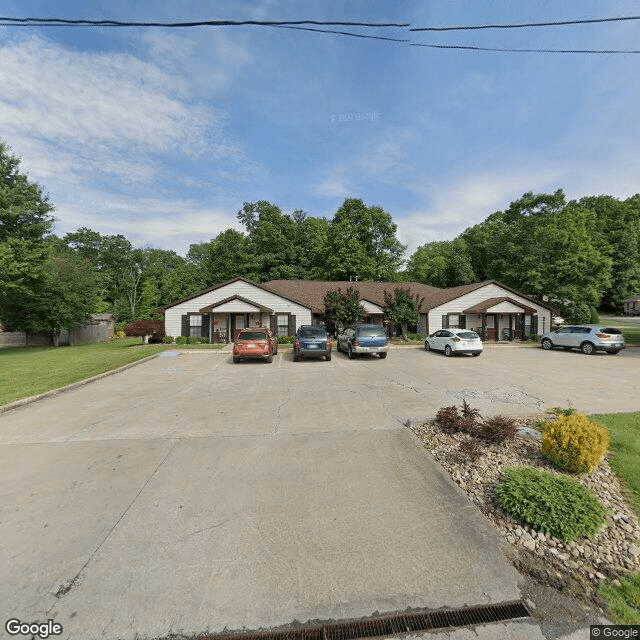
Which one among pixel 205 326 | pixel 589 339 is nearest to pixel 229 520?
pixel 589 339

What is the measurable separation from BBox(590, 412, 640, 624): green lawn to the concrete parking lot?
686mm

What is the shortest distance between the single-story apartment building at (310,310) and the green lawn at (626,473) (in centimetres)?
2165

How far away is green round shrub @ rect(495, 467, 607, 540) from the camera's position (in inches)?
128

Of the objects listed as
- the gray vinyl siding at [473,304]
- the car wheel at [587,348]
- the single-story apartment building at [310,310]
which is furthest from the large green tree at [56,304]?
the car wheel at [587,348]

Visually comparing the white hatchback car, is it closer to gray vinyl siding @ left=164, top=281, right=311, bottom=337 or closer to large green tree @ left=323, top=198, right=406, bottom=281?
gray vinyl siding @ left=164, top=281, right=311, bottom=337

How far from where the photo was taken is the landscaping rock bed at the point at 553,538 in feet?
9.35

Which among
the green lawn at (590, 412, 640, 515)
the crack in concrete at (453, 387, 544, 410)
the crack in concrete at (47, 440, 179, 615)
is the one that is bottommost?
the crack in concrete at (47, 440, 179, 615)

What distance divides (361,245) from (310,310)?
684 inches

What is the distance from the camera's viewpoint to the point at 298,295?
30.6 metres

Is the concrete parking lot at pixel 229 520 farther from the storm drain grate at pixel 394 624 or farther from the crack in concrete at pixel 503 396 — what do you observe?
the crack in concrete at pixel 503 396

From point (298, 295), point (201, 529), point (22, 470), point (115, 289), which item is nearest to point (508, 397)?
point (201, 529)

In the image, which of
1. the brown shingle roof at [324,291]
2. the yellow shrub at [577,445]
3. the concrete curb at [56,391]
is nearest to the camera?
the yellow shrub at [577,445]

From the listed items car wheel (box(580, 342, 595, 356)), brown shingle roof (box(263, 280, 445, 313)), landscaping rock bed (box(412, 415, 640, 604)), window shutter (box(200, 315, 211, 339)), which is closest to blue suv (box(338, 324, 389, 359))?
brown shingle roof (box(263, 280, 445, 313))

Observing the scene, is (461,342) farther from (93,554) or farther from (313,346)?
(93,554)
